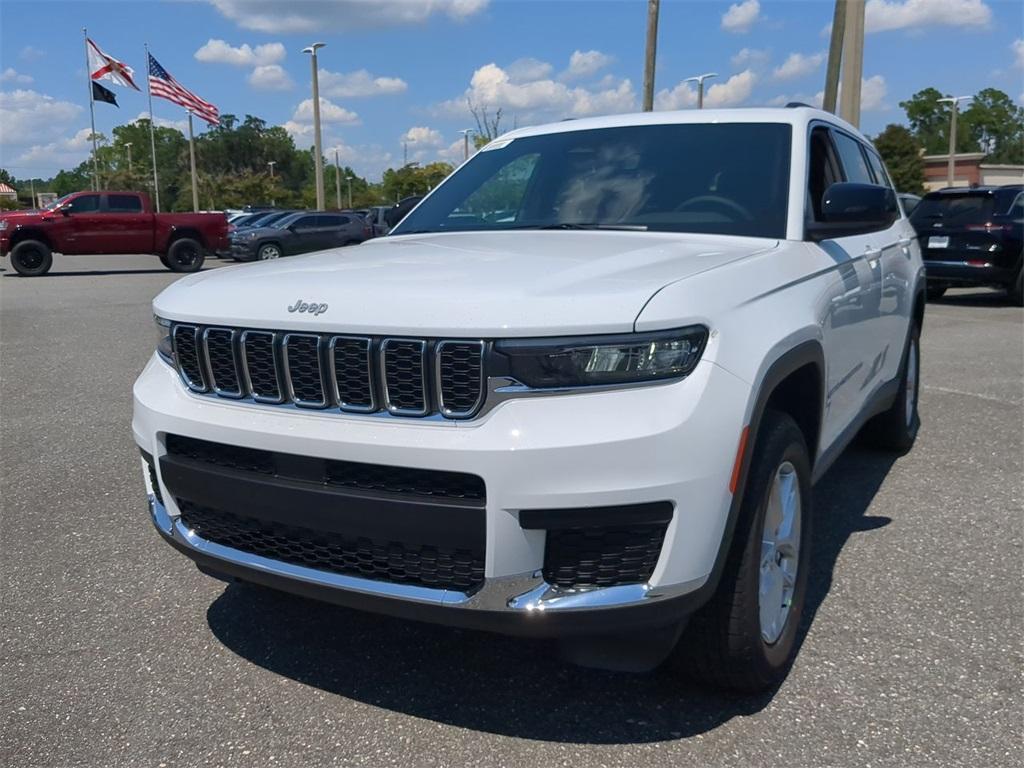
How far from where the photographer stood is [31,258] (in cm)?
2255

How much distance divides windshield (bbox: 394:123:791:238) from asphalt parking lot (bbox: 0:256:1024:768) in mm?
1517

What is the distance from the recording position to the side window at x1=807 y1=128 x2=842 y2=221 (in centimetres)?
363

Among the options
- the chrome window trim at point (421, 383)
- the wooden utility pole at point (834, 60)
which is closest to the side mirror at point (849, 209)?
the chrome window trim at point (421, 383)

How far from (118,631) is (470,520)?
174 cm

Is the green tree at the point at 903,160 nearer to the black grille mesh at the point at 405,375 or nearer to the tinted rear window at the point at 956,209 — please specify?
the tinted rear window at the point at 956,209

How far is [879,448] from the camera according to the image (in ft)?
18.5

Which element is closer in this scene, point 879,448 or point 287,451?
point 287,451

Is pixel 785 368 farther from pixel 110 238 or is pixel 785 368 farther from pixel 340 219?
pixel 340 219

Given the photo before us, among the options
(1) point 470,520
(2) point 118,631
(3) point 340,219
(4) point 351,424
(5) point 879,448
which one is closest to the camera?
(1) point 470,520

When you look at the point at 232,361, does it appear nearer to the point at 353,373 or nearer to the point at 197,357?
the point at 197,357

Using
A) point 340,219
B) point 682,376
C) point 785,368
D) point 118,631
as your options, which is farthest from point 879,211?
point 340,219

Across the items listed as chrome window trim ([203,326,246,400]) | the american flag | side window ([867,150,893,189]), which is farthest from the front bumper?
the american flag

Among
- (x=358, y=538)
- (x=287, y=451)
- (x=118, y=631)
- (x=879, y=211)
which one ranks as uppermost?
(x=879, y=211)

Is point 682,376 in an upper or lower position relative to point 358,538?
upper
